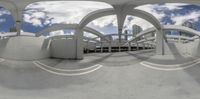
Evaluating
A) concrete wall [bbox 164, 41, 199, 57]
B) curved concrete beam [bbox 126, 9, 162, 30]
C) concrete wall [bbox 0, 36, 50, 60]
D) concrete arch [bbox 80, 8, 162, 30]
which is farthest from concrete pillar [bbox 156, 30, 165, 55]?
concrete wall [bbox 0, 36, 50, 60]

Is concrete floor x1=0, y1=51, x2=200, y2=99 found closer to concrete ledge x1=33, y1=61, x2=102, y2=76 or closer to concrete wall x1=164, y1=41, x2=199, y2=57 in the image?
concrete ledge x1=33, y1=61, x2=102, y2=76

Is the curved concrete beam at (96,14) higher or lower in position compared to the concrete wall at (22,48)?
higher

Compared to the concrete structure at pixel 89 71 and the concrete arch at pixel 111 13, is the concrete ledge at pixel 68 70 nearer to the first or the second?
the concrete structure at pixel 89 71

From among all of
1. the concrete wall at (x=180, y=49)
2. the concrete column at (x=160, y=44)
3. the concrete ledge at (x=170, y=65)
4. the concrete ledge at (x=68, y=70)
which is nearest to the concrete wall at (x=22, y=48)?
the concrete ledge at (x=68, y=70)

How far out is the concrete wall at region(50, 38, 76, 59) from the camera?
3797 centimetres

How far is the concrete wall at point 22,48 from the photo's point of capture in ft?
112

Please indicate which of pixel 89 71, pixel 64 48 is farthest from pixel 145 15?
pixel 89 71

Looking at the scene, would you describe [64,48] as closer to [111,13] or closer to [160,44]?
[111,13]

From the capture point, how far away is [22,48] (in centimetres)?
3469

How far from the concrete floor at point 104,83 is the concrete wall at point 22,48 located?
3.14 m

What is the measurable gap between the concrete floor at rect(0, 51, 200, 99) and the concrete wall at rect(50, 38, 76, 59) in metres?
7.90

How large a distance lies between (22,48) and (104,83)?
1533 centimetres

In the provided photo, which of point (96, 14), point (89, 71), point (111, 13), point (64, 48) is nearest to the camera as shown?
point (89, 71)

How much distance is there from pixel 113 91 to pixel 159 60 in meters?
14.7
